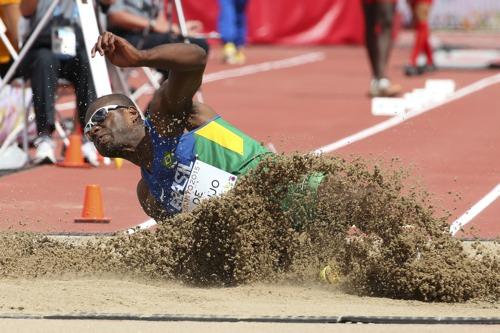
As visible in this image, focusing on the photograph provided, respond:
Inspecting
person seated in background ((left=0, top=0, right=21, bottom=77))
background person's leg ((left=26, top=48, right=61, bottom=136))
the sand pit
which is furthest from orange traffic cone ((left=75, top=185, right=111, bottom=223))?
person seated in background ((left=0, top=0, right=21, bottom=77))

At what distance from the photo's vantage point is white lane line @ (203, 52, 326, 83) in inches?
834

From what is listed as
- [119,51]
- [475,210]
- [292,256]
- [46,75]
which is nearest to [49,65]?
[46,75]

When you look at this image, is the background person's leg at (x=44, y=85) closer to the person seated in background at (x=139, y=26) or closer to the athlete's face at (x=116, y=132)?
the person seated in background at (x=139, y=26)

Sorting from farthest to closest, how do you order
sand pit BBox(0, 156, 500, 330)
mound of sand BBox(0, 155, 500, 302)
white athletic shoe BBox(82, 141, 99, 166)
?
white athletic shoe BBox(82, 141, 99, 166)
mound of sand BBox(0, 155, 500, 302)
sand pit BBox(0, 156, 500, 330)

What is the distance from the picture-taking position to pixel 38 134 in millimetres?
11711

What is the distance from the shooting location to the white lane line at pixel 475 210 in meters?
8.54

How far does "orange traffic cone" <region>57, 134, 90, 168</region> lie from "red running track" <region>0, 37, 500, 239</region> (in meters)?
0.14

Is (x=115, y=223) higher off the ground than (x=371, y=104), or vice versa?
(x=371, y=104)

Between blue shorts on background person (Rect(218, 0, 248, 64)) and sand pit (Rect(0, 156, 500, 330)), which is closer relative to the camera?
sand pit (Rect(0, 156, 500, 330))

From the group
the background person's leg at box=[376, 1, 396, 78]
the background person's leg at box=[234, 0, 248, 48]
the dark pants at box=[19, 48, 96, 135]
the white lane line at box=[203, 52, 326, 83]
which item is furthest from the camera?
the background person's leg at box=[234, 0, 248, 48]

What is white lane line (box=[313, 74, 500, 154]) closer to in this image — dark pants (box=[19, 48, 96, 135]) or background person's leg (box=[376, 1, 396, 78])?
background person's leg (box=[376, 1, 396, 78])

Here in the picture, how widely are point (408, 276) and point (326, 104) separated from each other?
10.4 metres

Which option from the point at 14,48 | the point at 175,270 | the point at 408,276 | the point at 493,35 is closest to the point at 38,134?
the point at 14,48

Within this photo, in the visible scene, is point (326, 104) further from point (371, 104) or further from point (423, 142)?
point (423, 142)
